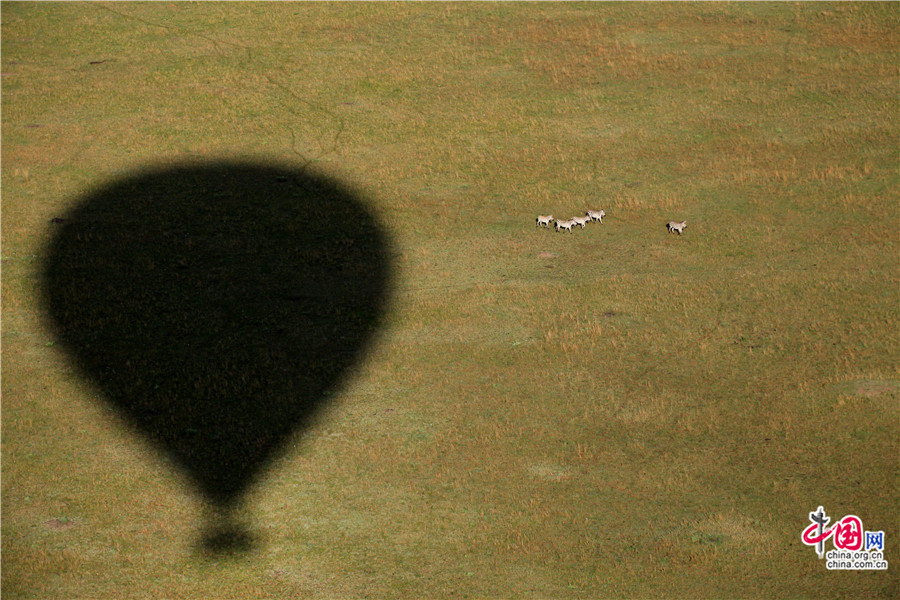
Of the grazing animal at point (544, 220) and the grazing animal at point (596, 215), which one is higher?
the grazing animal at point (596, 215)

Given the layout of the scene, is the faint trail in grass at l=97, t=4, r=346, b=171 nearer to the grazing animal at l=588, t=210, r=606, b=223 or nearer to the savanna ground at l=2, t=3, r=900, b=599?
the savanna ground at l=2, t=3, r=900, b=599

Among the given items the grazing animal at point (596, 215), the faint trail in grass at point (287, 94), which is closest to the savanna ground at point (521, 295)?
the faint trail in grass at point (287, 94)

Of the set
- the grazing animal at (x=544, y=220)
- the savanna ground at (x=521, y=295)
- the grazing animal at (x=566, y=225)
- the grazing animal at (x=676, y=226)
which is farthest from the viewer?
the grazing animal at (x=544, y=220)

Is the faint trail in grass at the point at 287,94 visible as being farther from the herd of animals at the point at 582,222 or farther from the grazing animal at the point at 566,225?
the grazing animal at the point at 566,225

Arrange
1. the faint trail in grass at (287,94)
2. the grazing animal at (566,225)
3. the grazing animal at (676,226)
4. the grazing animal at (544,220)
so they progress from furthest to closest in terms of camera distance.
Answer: the faint trail in grass at (287,94), the grazing animal at (544,220), the grazing animal at (566,225), the grazing animal at (676,226)

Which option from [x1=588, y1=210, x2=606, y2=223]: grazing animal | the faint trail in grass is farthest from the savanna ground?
[x1=588, y1=210, x2=606, y2=223]: grazing animal

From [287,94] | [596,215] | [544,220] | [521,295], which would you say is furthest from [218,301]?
[287,94]

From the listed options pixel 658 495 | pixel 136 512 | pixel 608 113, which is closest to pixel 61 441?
pixel 136 512

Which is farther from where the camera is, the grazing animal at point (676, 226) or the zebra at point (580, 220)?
the zebra at point (580, 220)
